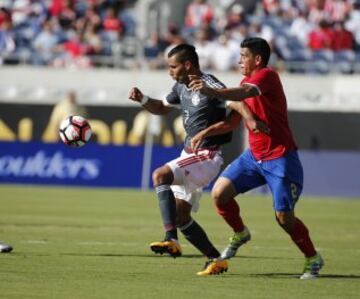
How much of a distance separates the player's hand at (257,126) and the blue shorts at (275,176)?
35cm

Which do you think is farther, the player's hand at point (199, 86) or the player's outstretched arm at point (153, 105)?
the player's outstretched arm at point (153, 105)

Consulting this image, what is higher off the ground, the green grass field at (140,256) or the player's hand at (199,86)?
the player's hand at (199,86)

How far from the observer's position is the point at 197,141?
12.0 metres

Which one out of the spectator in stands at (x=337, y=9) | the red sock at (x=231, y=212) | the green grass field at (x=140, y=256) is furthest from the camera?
the spectator in stands at (x=337, y=9)

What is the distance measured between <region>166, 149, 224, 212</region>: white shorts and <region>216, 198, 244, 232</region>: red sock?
0.32 meters


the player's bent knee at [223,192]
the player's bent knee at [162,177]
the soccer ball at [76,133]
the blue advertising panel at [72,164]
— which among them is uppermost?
the soccer ball at [76,133]

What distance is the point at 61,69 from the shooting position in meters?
30.4

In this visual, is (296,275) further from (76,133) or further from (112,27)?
(112,27)

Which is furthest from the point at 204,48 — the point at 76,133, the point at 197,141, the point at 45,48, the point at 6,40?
the point at 197,141

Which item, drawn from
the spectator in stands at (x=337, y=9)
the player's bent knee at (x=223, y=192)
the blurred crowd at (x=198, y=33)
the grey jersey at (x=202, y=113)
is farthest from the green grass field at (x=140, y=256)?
the spectator in stands at (x=337, y=9)

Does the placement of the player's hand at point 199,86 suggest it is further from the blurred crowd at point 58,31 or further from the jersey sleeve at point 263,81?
the blurred crowd at point 58,31

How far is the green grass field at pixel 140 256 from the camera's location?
1017cm

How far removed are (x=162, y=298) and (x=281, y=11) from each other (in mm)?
23501

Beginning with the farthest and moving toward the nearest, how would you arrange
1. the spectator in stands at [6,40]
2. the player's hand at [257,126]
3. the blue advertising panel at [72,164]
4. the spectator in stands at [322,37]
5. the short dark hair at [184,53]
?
the spectator in stands at [322,37], the spectator in stands at [6,40], the blue advertising panel at [72,164], the short dark hair at [184,53], the player's hand at [257,126]
